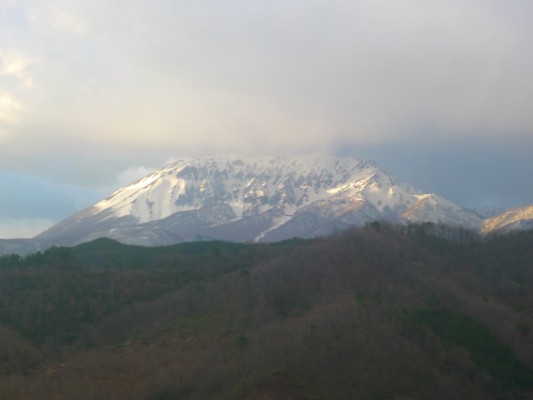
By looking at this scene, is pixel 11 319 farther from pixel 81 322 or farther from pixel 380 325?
pixel 380 325

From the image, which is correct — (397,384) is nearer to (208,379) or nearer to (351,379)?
(351,379)

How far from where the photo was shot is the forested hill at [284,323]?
271 feet

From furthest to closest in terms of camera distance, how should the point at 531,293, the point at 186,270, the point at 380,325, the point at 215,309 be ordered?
the point at 186,270, the point at 531,293, the point at 215,309, the point at 380,325

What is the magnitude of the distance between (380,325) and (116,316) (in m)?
47.8

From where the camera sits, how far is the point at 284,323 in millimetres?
103000

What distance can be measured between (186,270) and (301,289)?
3472 cm

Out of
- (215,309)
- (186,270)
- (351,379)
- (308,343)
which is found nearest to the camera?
(351,379)

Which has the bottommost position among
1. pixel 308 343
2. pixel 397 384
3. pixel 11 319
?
pixel 397 384

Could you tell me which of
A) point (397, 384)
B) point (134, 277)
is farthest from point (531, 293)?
point (134, 277)

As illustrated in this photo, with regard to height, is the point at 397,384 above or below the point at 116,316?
below

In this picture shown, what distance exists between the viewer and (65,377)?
91.2 metres

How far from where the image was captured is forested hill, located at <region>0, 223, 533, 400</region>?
82.6 m

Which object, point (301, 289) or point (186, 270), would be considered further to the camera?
point (186, 270)

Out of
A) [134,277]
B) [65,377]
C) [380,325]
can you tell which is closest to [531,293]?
[380,325]
